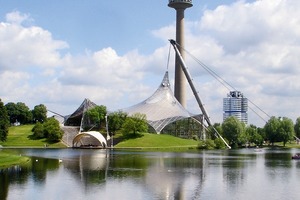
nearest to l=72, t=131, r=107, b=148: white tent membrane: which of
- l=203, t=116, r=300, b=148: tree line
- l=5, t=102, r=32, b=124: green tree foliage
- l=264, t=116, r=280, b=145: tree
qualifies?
l=203, t=116, r=300, b=148: tree line

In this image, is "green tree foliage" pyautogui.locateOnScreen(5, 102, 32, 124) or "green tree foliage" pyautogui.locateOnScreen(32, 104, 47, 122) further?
"green tree foliage" pyautogui.locateOnScreen(32, 104, 47, 122)

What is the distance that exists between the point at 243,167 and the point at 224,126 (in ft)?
214

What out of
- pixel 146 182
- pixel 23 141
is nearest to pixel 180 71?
pixel 23 141

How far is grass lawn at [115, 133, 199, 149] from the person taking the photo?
101062 millimetres

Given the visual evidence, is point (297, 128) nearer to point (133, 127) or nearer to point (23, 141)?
point (133, 127)

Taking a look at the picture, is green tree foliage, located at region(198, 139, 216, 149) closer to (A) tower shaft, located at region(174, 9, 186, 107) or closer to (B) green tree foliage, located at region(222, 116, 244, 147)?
(B) green tree foliage, located at region(222, 116, 244, 147)

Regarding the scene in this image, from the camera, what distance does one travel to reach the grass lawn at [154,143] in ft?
332

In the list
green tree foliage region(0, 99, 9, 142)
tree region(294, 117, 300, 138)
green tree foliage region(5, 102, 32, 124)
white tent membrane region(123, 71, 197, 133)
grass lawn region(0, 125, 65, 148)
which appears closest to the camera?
green tree foliage region(0, 99, 9, 142)

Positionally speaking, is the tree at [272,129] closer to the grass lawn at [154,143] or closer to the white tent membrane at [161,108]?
the white tent membrane at [161,108]

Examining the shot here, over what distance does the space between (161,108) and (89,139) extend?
28.0 metres

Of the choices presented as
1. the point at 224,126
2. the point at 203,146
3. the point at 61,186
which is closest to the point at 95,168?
the point at 61,186

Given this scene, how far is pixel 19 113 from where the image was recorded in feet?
448

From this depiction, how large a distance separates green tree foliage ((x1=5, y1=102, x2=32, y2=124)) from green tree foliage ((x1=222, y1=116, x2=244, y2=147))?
53.2 metres

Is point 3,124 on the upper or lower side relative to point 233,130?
lower
